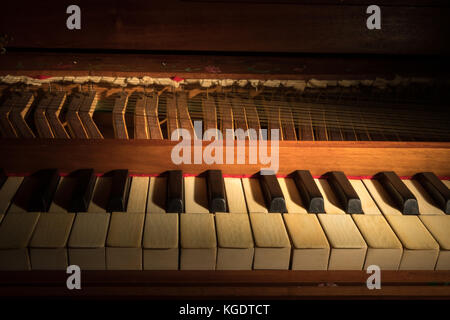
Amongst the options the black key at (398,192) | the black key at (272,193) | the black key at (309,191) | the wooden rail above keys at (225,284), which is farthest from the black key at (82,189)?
the black key at (398,192)

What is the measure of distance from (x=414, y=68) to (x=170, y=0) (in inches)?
52.6

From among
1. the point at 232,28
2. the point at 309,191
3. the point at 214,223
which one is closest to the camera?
the point at 214,223

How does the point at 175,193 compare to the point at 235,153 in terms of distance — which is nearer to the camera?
the point at 175,193

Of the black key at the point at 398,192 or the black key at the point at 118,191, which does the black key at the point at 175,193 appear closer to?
the black key at the point at 118,191

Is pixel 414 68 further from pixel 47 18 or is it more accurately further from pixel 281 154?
pixel 47 18

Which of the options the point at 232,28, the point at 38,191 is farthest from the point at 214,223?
the point at 232,28

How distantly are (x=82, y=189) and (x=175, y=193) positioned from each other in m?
0.39

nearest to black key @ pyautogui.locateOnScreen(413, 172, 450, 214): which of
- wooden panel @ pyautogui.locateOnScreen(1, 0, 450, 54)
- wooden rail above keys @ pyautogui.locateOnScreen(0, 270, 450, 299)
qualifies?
wooden rail above keys @ pyautogui.locateOnScreen(0, 270, 450, 299)

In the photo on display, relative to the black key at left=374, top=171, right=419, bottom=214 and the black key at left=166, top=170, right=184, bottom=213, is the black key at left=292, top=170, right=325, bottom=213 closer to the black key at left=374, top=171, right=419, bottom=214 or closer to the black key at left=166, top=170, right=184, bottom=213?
the black key at left=374, top=171, right=419, bottom=214

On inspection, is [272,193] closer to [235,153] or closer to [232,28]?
[235,153]

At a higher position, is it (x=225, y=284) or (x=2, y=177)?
(x=2, y=177)

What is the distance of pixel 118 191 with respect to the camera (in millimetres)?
1823

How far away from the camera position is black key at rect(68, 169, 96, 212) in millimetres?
1778

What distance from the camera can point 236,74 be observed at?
2338 mm
